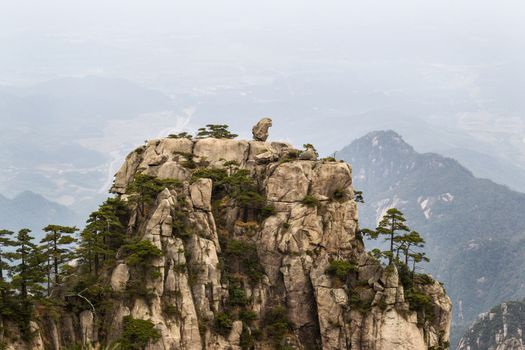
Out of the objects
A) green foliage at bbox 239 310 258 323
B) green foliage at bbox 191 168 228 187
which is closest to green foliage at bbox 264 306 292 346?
green foliage at bbox 239 310 258 323

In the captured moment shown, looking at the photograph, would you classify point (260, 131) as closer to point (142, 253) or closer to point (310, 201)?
point (310, 201)

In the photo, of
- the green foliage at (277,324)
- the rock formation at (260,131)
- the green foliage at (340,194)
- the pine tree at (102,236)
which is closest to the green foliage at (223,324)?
the green foliage at (277,324)

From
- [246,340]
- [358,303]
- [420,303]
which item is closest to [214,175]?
[246,340]

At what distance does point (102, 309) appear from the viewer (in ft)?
151

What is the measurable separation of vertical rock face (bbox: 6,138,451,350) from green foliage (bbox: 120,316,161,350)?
669 mm

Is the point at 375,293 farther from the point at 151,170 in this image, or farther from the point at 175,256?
the point at 151,170

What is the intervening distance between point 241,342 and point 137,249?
32.8ft

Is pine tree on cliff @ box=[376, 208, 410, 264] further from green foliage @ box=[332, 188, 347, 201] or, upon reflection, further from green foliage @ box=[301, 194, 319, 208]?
green foliage @ box=[301, 194, 319, 208]

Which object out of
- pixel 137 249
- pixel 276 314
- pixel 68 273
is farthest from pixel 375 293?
pixel 68 273

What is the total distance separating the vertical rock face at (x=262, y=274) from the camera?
156 ft

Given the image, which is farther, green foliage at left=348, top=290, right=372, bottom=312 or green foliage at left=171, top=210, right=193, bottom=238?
green foliage at left=348, top=290, right=372, bottom=312

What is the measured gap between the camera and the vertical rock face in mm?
47594

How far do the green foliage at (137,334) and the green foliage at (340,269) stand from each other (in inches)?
558

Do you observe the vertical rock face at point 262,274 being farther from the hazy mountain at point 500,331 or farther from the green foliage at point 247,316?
the hazy mountain at point 500,331
